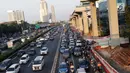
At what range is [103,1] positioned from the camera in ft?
239

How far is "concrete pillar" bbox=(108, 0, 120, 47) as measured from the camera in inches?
1391

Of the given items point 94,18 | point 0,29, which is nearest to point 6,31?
point 0,29

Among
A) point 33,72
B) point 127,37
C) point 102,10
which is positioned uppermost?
point 102,10

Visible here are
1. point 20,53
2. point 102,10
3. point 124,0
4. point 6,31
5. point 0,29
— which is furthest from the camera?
point 6,31

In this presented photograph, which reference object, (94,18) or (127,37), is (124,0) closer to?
(94,18)

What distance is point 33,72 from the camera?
2973 centimetres

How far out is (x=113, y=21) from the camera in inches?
1407

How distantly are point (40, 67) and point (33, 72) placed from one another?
3.66 feet

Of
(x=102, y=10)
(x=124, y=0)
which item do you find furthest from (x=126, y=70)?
(x=102, y=10)

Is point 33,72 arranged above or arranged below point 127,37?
below

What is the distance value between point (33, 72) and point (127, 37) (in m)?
14.2

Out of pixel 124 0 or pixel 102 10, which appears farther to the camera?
pixel 102 10

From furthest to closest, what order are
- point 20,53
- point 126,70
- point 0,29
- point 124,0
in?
point 0,29
point 124,0
point 20,53
point 126,70

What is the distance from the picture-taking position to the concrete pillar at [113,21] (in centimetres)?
3533
